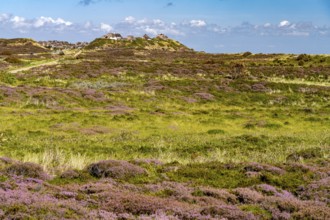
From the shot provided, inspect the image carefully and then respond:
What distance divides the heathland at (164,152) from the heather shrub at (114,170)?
4 cm

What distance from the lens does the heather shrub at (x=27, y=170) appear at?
14336 millimetres

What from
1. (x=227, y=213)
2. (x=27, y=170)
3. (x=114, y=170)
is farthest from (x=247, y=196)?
(x=27, y=170)

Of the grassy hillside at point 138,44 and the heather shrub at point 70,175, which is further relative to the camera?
the grassy hillside at point 138,44

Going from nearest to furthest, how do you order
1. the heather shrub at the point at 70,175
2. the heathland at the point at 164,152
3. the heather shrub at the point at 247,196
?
the heathland at the point at 164,152, the heather shrub at the point at 247,196, the heather shrub at the point at 70,175

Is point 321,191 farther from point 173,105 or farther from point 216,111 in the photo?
point 173,105

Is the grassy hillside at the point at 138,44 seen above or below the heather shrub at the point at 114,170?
above

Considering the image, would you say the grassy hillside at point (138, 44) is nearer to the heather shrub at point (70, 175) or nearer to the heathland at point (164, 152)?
the heathland at point (164, 152)

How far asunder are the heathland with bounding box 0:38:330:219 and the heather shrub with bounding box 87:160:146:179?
0.15 ft

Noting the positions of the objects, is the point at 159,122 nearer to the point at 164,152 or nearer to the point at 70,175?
the point at 164,152

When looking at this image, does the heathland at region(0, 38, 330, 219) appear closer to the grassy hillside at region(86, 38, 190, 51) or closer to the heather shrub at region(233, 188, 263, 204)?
the heather shrub at region(233, 188, 263, 204)

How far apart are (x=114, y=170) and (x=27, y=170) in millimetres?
3104

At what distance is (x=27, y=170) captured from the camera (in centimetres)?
1453

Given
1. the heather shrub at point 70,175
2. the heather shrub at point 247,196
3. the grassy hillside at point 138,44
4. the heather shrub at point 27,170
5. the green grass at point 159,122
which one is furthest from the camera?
the grassy hillside at point 138,44

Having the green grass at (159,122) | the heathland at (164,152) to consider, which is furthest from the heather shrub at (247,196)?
the green grass at (159,122)
